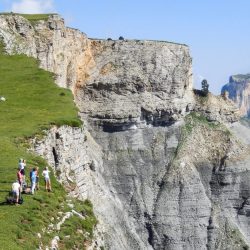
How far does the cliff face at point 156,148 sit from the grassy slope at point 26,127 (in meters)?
27.3

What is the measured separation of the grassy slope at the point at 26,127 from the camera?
92.3 ft

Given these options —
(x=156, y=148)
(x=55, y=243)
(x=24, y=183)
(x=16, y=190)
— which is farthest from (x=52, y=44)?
(x=55, y=243)

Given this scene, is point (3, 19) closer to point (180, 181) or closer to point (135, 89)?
point (135, 89)

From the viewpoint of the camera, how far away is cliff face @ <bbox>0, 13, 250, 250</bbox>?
103875 millimetres

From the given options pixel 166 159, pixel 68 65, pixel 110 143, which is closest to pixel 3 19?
pixel 68 65

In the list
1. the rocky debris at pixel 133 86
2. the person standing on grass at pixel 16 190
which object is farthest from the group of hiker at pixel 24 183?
the rocky debris at pixel 133 86

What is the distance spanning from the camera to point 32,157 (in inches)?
1599

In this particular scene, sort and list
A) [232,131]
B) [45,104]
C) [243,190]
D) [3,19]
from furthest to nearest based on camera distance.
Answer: [232,131] < [243,190] < [3,19] < [45,104]

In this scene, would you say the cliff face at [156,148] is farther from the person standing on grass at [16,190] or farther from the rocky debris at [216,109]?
the person standing on grass at [16,190]

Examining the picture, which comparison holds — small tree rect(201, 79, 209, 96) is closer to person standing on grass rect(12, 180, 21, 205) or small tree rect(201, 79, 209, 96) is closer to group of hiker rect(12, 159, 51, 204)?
group of hiker rect(12, 159, 51, 204)

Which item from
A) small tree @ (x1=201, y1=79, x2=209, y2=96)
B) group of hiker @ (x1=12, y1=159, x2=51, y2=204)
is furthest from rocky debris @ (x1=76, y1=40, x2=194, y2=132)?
group of hiker @ (x1=12, y1=159, x2=51, y2=204)

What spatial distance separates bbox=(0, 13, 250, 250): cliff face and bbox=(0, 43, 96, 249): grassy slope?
2727cm

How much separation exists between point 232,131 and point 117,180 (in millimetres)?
30159

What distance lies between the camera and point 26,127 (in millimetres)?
47594
